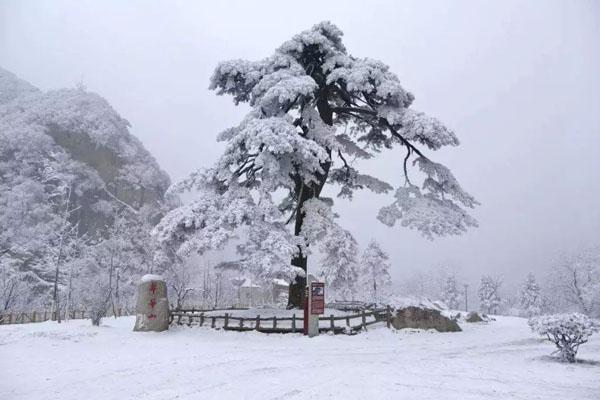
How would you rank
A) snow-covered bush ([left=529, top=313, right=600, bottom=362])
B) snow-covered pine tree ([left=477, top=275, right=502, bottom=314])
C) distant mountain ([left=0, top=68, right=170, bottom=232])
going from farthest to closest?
distant mountain ([left=0, top=68, right=170, bottom=232]) < snow-covered pine tree ([left=477, top=275, right=502, bottom=314]) < snow-covered bush ([left=529, top=313, right=600, bottom=362])

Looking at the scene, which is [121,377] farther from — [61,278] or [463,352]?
[61,278]

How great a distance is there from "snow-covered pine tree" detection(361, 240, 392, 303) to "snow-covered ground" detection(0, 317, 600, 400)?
3908 centimetres

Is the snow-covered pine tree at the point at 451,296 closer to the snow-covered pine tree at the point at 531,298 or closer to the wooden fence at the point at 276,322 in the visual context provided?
the snow-covered pine tree at the point at 531,298

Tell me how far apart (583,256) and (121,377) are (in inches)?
2224

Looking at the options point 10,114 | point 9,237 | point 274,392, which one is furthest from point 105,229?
point 274,392

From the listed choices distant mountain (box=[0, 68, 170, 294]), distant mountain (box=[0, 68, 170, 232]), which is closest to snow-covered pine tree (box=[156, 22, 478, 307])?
distant mountain (box=[0, 68, 170, 294])

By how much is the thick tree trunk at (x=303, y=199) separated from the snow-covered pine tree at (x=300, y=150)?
52mm

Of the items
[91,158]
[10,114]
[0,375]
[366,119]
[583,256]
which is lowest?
[0,375]

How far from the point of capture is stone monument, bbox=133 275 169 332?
16484mm

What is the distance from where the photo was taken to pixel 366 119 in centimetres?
2245

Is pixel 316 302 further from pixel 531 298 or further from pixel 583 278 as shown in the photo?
pixel 531 298

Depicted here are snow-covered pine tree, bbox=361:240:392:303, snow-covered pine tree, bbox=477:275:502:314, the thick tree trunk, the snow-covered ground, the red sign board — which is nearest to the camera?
the snow-covered ground

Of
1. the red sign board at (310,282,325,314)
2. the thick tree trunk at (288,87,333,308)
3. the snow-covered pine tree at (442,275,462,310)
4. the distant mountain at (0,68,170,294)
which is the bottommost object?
the snow-covered pine tree at (442,275,462,310)

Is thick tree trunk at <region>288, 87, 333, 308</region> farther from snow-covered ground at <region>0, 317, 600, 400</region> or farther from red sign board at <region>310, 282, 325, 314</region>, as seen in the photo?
snow-covered ground at <region>0, 317, 600, 400</region>
